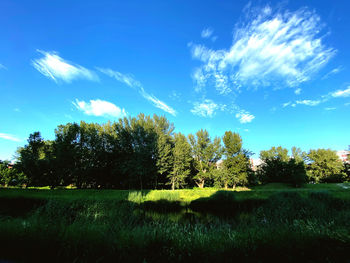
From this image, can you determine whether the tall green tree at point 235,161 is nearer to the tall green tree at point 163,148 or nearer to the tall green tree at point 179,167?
the tall green tree at point 179,167

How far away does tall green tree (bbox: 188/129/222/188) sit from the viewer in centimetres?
4169

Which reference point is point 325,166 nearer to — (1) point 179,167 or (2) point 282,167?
(2) point 282,167

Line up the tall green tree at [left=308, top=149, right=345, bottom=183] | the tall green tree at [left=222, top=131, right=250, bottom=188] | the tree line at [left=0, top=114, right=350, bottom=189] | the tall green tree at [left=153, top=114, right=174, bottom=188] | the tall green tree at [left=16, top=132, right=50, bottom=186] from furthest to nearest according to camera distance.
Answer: the tall green tree at [left=308, top=149, right=345, bottom=183], the tall green tree at [left=222, top=131, right=250, bottom=188], the tall green tree at [left=153, top=114, right=174, bottom=188], the tree line at [left=0, top=114, right=350, bottom=189], the tall green tree at [left=16, top=132, right=50, bottom=186]

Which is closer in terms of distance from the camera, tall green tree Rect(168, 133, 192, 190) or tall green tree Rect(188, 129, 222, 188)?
tall green tree Rect(168, 133, 192, 190)

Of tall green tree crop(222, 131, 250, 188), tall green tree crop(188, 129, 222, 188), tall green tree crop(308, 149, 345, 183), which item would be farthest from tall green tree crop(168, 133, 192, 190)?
tall green tree crop(308, 149, 345, 183)

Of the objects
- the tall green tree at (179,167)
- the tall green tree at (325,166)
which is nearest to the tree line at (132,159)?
the tall green tree at (179,167)

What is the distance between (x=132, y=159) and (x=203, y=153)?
66.1 ft

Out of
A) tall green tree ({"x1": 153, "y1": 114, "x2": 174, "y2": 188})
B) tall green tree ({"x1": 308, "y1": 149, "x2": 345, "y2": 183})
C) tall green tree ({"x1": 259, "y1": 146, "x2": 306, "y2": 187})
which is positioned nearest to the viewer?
tall green tree ({"x1": 153, "y1": 114, "x2": 174, "y2": 188})

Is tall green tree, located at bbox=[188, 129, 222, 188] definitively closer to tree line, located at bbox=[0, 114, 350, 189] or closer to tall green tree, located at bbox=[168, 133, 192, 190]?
tree line, located at bbox=[0, 114, 350, 189]

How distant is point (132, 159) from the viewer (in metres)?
33.8

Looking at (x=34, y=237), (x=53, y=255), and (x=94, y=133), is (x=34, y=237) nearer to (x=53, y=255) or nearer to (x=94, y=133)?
(x=53, y=255)

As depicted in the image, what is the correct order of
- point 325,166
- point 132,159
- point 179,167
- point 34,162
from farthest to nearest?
point 325,166, point 179,167, point 132,159, point 34,162

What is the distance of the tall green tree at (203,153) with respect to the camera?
137 feet

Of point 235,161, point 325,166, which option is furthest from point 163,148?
point 325,166
